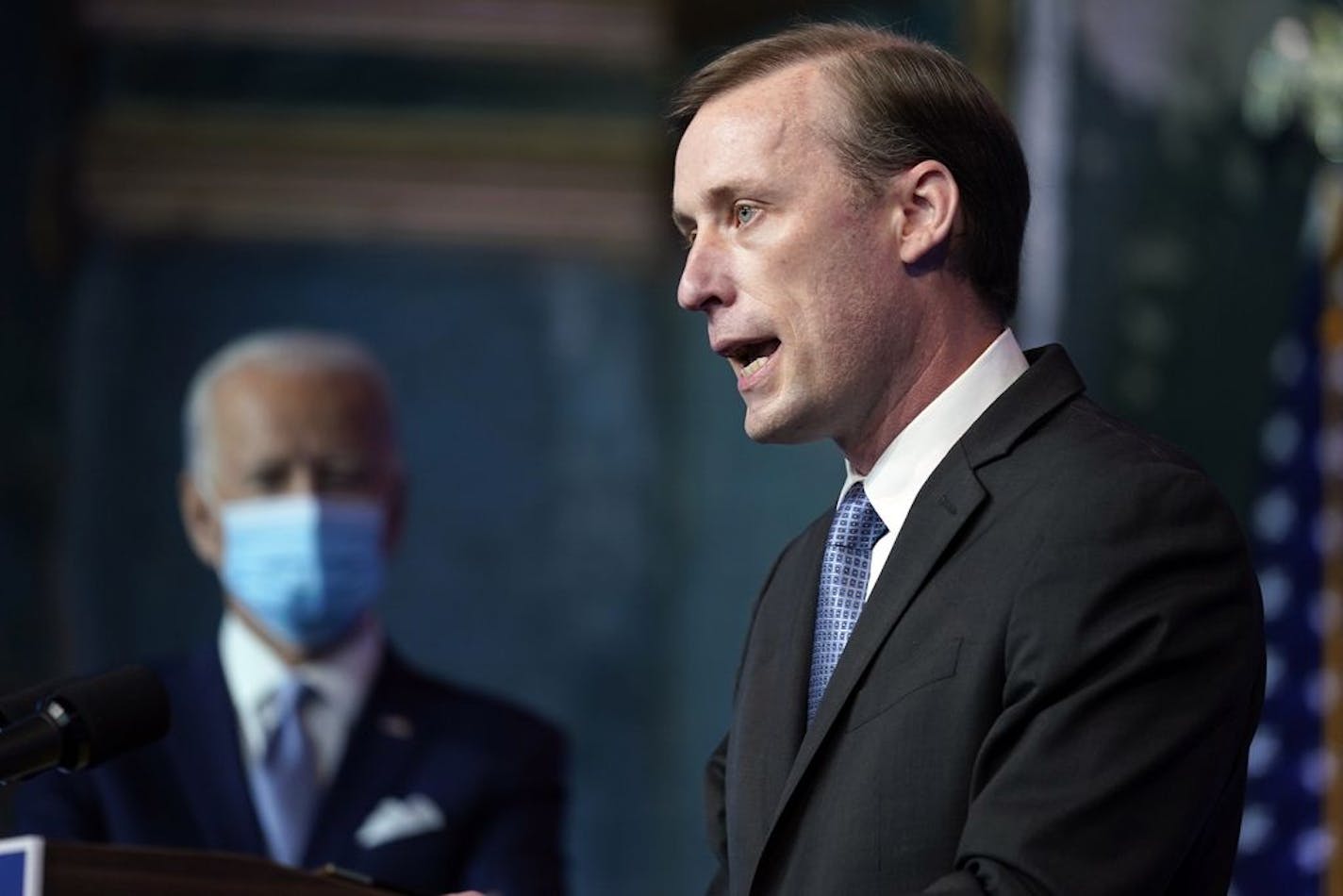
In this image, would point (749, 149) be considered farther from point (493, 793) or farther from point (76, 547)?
point (76, 547)

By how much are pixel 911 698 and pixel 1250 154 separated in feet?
14.0

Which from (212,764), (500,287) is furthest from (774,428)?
(500,287)

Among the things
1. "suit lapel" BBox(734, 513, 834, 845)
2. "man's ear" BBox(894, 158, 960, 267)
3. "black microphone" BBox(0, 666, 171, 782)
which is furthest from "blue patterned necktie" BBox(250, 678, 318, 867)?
"man's ear" BBox(894, 158, 960, 267)

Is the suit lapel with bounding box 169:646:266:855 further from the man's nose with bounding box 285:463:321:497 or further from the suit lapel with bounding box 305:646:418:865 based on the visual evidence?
the man's nose with bounding box 285:463:321:497

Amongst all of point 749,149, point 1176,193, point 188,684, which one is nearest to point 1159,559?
point 749,149

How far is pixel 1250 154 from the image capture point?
19.3ft

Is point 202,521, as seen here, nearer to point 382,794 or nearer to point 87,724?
point 382,794

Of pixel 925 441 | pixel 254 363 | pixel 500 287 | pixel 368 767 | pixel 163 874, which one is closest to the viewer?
pixel 163 874

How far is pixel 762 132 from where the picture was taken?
7.29 ft

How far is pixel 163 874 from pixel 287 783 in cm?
217

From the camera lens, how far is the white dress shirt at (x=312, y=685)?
4.06 meters

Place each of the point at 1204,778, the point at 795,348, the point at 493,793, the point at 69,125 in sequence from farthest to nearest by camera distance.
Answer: the point at 69,125
the point at 493,793
the point at 795,348
the point at 1204,778

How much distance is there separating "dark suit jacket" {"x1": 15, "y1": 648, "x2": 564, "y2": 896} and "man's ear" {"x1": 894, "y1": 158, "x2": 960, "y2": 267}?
6.45ft

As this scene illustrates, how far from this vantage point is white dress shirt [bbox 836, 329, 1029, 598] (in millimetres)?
2182
